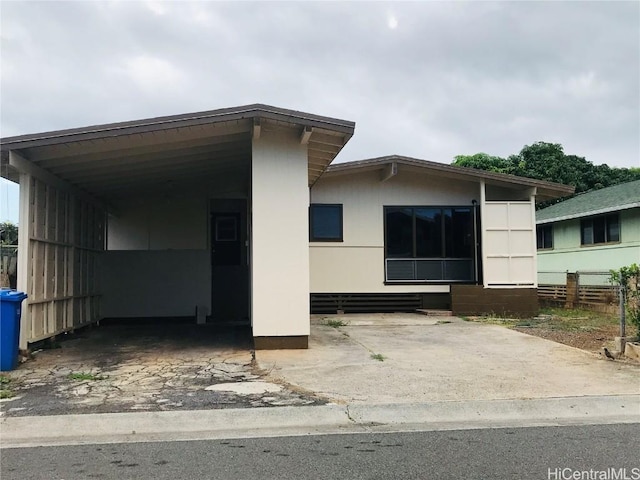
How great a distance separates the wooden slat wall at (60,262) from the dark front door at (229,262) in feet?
9.18

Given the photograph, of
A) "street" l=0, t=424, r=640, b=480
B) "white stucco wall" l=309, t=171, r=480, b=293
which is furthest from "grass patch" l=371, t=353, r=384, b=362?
"white stucco wall" l=309, t=171, r=480, b=293

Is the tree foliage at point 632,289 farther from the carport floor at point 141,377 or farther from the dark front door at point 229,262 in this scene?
the dark front door at point 229,262

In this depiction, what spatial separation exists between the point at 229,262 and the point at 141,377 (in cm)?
712

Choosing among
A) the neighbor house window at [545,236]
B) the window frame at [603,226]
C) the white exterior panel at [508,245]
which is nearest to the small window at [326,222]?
the white exterior panel at [508,245]

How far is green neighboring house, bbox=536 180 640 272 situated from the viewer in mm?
17656

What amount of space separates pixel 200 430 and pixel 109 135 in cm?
488

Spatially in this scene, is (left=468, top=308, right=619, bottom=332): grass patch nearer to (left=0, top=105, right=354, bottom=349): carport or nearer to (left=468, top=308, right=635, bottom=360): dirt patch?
(left=468, top=308, right=635, bottom=360): dirt patch

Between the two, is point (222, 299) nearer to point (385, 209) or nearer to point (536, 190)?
point (385, 209)

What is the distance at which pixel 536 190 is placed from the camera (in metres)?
15.1

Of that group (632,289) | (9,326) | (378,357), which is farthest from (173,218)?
(632,289)

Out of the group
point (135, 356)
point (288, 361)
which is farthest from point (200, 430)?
point (135, 356)

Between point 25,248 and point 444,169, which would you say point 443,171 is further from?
point 25,248

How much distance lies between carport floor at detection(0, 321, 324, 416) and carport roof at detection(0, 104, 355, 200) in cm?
308

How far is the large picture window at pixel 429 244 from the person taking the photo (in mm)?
15375
